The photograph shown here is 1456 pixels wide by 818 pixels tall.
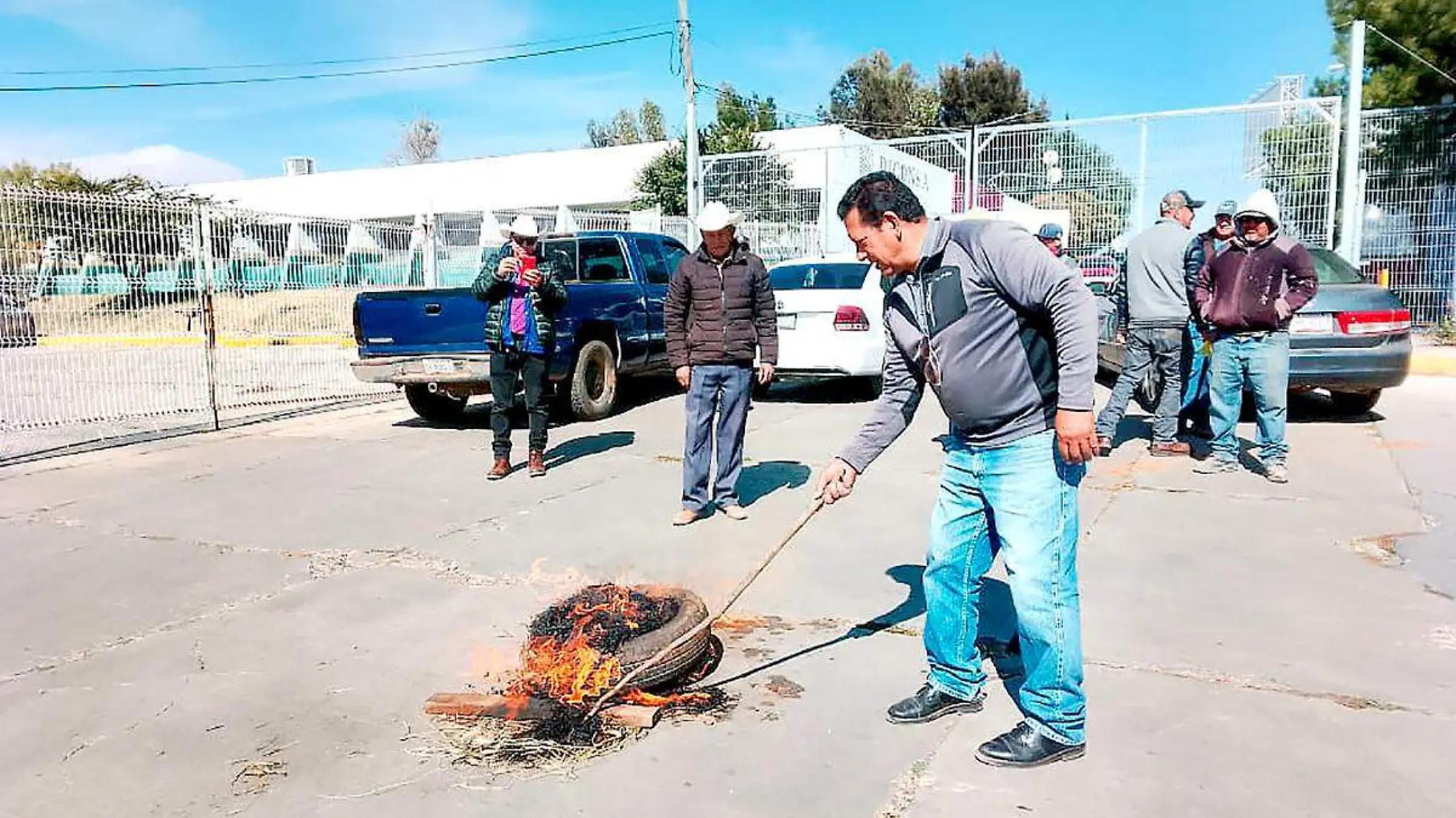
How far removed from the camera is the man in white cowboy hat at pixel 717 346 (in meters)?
6.09

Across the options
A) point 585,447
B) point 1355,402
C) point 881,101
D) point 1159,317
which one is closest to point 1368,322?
point 1355,402

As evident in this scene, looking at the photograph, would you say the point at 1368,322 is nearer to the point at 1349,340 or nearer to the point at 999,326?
the point at 1349,340

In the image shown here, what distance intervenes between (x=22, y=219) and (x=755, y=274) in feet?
21.7

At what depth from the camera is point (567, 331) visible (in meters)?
9.61

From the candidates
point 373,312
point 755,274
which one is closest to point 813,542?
point 755,274

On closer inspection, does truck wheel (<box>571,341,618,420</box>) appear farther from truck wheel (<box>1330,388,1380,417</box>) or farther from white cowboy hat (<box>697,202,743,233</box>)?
truck wheel (<box>1330,388,1380,417</box>)

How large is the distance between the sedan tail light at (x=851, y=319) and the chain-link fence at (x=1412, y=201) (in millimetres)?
8381

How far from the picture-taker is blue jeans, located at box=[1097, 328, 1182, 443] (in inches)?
301

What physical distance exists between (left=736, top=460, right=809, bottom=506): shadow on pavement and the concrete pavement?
29 millimetres

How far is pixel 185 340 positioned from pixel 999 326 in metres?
9.46

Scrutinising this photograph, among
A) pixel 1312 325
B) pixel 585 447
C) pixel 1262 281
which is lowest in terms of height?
pixel 585 447

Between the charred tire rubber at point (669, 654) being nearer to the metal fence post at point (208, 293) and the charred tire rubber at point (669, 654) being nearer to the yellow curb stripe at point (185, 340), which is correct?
the yellow curb stripe at point (185, 340)

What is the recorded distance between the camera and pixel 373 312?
9336 millimetres

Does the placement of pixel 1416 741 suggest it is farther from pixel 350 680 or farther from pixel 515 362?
pixel 515 362
